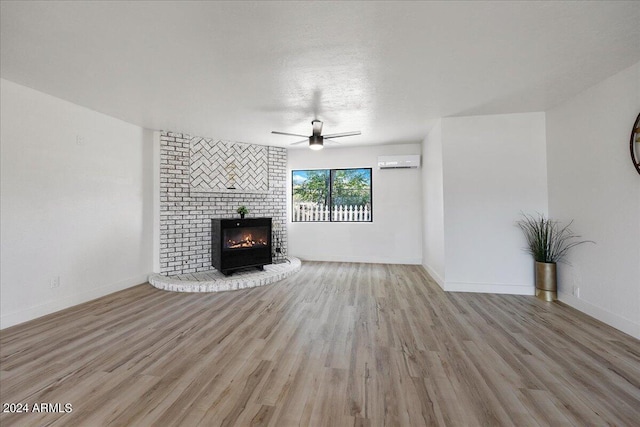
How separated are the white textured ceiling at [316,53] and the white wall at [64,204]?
37cm

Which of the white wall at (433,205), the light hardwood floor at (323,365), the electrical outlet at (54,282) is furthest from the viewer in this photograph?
the white wall at (433,205)

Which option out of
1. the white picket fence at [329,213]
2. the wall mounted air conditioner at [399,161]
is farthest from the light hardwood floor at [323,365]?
the wall mounted air conditioner at [399,161]

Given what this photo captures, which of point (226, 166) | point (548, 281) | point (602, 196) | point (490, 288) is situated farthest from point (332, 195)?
point (602, 196)

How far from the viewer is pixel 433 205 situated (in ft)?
14.6

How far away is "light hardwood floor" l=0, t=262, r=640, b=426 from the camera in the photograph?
1.52 meters

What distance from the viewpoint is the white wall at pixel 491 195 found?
3635 millimetres

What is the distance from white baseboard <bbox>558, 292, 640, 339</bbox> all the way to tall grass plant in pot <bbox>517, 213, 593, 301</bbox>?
7.5 inches

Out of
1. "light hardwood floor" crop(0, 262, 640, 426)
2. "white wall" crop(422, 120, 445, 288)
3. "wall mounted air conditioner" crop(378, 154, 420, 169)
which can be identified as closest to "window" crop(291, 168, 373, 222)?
"wall mounted air conditioner" crop(378, 154, 420, 169)

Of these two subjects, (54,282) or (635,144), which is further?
(54,282)

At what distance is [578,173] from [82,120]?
6430 millimetres

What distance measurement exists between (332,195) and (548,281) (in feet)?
13.3

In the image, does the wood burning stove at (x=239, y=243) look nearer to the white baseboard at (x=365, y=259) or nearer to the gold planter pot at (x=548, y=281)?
the white baseboard at (x=365, y=259)

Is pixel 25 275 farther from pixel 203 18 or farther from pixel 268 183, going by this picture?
pixel 268 183

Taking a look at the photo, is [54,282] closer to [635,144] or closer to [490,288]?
[490,288]
